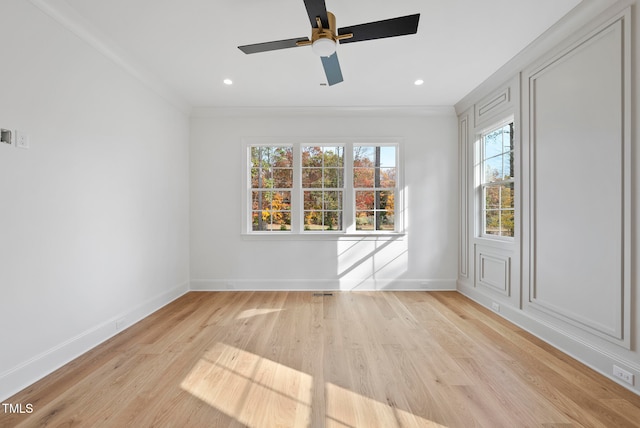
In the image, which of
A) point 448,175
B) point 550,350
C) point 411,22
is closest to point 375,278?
point 448,175

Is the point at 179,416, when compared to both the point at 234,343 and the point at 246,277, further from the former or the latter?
the point at 246,277

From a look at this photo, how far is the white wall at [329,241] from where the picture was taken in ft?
14.7

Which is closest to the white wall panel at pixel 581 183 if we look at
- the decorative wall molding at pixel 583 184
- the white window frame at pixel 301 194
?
the decorative wall molding at pixel 583 184

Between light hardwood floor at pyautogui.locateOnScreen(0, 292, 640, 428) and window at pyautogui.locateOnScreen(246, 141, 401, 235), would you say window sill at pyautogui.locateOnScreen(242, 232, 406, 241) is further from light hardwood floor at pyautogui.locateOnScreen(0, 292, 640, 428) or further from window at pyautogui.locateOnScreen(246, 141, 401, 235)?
light hardwood floor at pyautogui.locateOnScreen(0, 292, 640, 428)

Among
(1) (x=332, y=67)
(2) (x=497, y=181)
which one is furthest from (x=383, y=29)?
(2) (x=497, y=181)

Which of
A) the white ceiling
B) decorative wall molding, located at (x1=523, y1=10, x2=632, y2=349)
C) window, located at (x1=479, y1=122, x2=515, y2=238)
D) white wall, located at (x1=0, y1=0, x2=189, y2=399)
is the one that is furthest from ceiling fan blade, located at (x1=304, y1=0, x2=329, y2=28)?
window, located at (x1=479, y1=122, x2=515, y2=238)

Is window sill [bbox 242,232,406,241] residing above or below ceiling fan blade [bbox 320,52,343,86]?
below

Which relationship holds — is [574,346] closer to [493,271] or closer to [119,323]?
[493,271]

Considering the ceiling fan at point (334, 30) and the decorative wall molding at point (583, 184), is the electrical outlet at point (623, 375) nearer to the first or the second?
the decorative wall molding at point (583, 184)

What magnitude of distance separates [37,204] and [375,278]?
3924 mm

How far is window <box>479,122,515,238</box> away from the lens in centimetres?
343

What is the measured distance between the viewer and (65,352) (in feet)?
A: 7.59

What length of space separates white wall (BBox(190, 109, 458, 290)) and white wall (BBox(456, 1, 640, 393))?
1.28 meters

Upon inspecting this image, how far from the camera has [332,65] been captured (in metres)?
2.42
